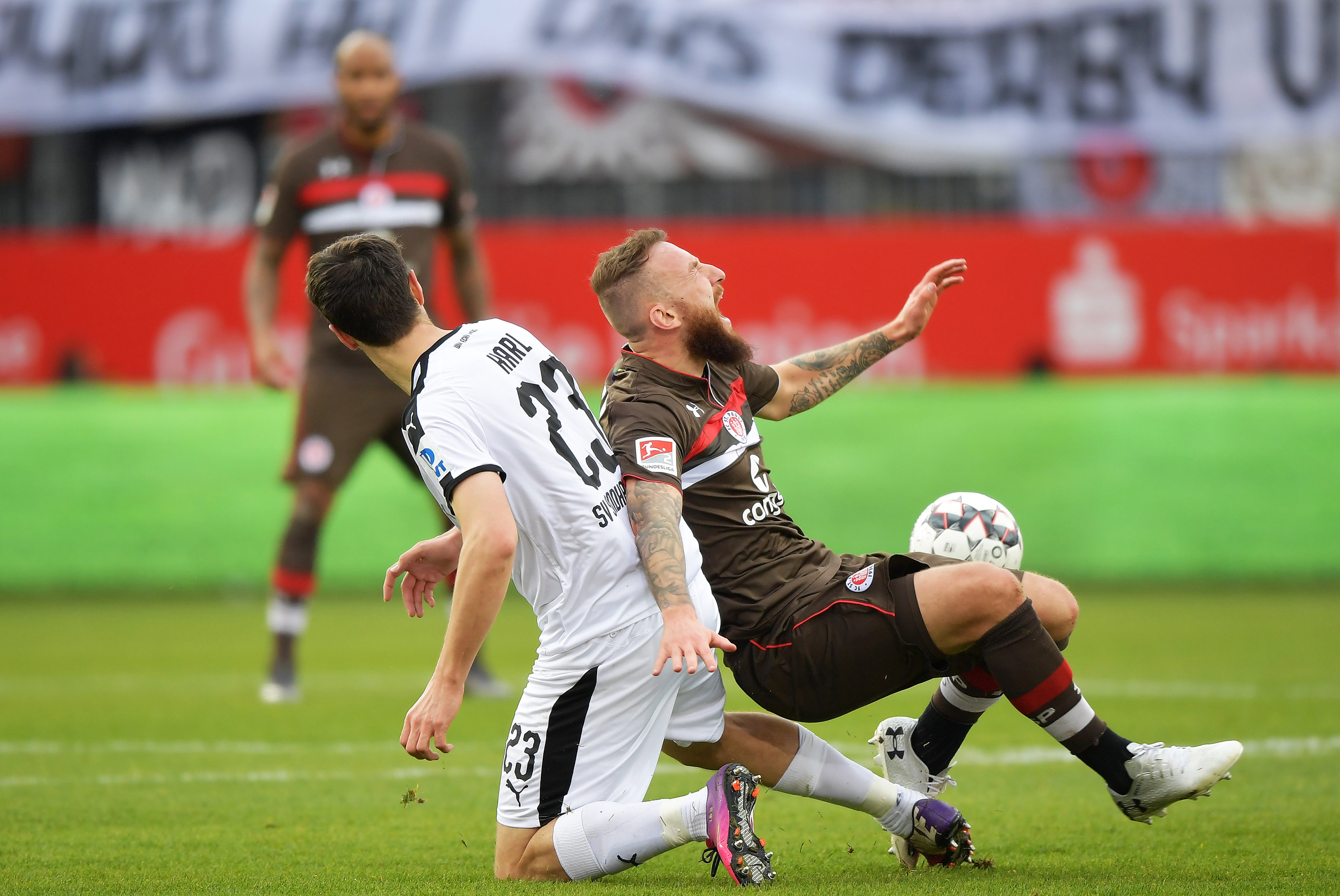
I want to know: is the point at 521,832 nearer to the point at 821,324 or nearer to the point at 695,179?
the point at 821,324

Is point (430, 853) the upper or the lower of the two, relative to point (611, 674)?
lower

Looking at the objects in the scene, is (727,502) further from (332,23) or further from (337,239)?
(332,23)

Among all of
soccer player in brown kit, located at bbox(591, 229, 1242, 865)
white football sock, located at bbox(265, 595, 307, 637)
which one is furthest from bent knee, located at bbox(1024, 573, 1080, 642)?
white football sock, located at bbox(265, 595, 307, 637)

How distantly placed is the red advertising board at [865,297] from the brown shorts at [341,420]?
356 inches

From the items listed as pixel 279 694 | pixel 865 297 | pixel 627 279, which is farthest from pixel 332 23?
pixel 627 279

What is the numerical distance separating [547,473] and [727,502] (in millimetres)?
560

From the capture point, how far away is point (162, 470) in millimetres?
12898

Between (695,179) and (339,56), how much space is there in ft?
37.0

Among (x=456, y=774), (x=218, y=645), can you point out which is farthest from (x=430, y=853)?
(x=218, y=645)

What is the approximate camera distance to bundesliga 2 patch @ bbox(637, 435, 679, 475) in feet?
12.7

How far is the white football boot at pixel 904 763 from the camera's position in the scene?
4.34 meters

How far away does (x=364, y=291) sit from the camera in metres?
3.76

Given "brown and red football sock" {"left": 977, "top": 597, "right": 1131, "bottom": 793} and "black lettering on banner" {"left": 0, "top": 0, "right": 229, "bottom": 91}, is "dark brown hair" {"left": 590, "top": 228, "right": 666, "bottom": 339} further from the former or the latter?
"black lettering on banner" {"left": 0, "top": 0, "right": 229, "bottom": 91}

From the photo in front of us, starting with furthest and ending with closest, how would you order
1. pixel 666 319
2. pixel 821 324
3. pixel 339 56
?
pixel 821 324 → pixel 339 56 → pixel 666 319
